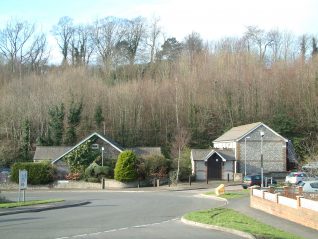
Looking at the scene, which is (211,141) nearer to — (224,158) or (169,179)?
(224,158)

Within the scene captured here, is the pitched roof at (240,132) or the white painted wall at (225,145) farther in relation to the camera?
the white painted wall at (225,145)

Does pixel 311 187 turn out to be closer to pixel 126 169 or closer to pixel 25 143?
pixel 126 169

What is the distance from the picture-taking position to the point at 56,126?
245 ft

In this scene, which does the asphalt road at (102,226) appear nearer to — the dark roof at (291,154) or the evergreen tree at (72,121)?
the dark roof at (291,154)

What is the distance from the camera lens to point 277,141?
66.9 metres

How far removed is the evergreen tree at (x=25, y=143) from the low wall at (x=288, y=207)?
47109 mm

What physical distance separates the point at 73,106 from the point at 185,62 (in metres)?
25.9

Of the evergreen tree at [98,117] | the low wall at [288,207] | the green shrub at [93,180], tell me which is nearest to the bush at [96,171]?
the green shrub at [93,180]

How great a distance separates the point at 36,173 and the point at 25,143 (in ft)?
50.4

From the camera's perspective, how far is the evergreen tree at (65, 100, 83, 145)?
7519 centimetres

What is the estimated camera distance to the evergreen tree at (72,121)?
75.2 m

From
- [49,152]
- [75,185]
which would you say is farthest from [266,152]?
[49,152]

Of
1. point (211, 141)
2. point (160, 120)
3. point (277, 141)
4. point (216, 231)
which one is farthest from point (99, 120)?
point (216, 231)

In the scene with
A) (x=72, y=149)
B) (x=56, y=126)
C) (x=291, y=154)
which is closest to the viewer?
(x=72, y=149)
